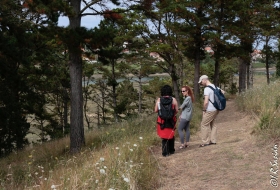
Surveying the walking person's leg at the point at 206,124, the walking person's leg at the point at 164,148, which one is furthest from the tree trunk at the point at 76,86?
the walking person's leg at the point at 206,124

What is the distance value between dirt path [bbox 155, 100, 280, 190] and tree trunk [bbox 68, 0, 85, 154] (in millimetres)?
4152

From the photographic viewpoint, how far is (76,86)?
9.63 metres

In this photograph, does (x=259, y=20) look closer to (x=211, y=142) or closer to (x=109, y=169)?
(x=211, y=142)

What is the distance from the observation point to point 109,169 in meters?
4.33

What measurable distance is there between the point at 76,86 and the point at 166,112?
173 inches

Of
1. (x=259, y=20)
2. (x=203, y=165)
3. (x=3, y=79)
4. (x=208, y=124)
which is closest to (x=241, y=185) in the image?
(x=203, y=165)

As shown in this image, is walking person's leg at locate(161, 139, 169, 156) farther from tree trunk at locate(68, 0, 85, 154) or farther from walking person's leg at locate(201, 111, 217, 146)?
tree trunk at locate(68, 0, 85, 154)

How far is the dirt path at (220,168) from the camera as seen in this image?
4184 millimetres

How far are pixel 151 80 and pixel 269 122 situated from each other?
3649 cm

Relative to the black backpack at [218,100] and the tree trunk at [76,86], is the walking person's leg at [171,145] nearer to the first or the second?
the black backpack at [218,100]

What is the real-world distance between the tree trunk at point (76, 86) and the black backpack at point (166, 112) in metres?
3.92
